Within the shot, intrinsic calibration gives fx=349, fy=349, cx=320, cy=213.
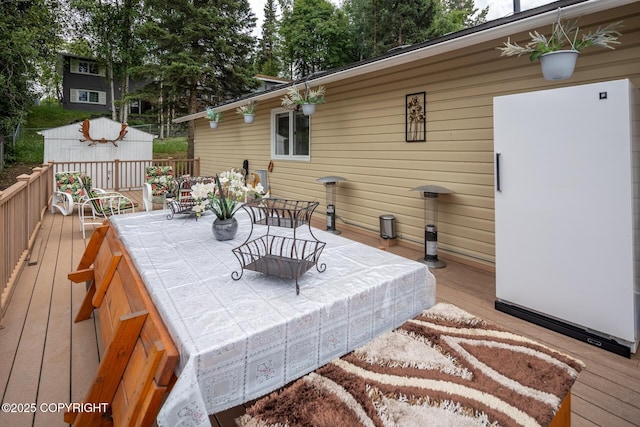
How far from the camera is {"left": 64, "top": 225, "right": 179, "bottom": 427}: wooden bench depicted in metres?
1.14

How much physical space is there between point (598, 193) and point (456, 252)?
2.00 metres

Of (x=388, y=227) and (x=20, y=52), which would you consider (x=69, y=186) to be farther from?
(x=20, y=52)

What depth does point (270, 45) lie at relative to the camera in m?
26.8

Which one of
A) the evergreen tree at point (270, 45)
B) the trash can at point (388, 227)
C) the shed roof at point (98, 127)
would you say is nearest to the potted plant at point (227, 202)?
the trash can at point (388, 227)

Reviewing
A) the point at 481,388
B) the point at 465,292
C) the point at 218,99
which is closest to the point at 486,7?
the point at 218,99

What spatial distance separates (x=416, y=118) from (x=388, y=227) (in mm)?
1466

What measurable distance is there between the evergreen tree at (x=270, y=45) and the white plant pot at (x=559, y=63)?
23.5 metres

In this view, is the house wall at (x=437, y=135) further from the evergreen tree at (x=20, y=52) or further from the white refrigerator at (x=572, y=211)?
the evergreen tree at (x=20, y=52)

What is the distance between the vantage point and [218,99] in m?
15.1

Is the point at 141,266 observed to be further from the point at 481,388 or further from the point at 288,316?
the point at 481,388

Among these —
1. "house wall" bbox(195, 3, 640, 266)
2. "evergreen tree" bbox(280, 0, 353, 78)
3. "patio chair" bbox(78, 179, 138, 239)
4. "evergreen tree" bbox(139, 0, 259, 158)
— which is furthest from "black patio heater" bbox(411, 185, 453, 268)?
"evergreen tree" bbox(280, 0, 353, 78)

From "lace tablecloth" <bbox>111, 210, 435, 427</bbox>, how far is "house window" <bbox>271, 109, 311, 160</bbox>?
4658 millimetres

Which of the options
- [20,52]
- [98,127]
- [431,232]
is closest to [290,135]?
[431,232]

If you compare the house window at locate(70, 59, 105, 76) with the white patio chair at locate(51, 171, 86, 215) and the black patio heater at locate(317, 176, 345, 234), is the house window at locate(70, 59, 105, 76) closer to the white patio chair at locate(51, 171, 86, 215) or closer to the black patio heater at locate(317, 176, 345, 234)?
the white patio chair at locate(51, 171, 86, 215)
